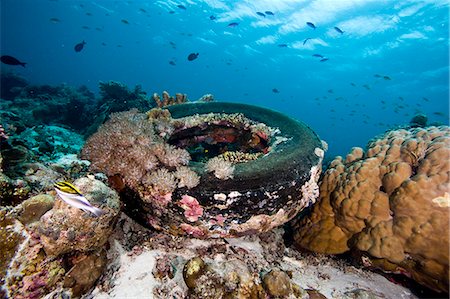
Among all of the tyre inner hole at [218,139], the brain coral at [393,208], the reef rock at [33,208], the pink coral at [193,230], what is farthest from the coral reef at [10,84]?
the brain coral at [393,208]

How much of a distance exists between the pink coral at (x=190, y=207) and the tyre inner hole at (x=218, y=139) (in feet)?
7.07

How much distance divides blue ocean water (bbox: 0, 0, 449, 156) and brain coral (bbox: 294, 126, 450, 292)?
1165cm

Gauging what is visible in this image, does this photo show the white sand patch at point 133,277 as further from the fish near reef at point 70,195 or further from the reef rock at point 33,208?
the fish near reef at point 70,195

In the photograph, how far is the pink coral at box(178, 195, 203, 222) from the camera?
3145 millimetres

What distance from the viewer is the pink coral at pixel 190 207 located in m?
3.14

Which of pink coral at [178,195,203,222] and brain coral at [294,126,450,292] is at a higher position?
brain coral at [294,126,450,292]

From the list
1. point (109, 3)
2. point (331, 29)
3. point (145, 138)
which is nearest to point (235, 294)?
point (145, 138)

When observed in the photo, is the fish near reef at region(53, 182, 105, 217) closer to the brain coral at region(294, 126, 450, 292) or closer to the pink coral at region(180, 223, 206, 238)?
the pink coral at region(180, 223, 206, 238)

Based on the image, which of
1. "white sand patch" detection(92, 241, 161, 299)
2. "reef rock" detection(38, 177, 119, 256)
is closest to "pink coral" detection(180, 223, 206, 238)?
"white sand patch" detection(92, 241, 161, 299)

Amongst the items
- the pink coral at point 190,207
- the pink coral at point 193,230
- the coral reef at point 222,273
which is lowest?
the coral reef at point 222,273

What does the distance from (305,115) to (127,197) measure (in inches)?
4401

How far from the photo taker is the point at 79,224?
2.63m

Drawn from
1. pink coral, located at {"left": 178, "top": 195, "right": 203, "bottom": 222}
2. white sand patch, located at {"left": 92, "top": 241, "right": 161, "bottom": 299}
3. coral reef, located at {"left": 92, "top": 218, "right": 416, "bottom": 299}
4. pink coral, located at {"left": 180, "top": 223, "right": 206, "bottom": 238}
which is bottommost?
white sand patch, located at {"left": 92, "top": 241, "right": 161, "bottom": 299}

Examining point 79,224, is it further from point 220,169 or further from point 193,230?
point 220,169
